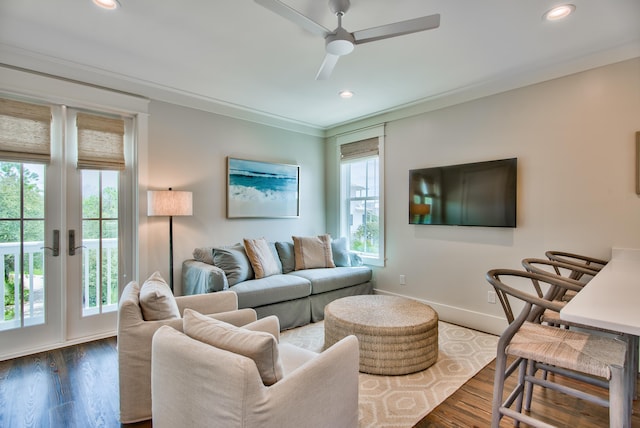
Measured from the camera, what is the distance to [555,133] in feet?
9.53

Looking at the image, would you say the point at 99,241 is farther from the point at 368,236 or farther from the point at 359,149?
the point at 359,149

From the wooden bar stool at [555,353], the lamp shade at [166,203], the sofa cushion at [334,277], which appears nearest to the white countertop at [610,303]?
the wooden bar stool at [555,353]

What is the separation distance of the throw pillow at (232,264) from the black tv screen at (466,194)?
6.74 feet

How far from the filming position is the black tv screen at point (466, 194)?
315 cm

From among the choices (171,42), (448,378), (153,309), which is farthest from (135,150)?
(448,378)

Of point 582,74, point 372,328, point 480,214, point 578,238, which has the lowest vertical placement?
point 372,328

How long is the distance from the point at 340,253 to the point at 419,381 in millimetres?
2169

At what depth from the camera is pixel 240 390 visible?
1108 mm

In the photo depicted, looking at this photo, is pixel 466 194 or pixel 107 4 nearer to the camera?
pixel 107 4

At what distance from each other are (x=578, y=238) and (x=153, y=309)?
11.0 feet

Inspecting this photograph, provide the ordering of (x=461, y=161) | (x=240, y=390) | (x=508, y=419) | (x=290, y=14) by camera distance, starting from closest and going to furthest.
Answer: (x=240, y=390), (x=290, y=14), (x=508, y=419), (x=461, y=161)

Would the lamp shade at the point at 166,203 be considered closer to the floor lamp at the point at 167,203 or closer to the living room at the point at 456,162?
the floor lamp at the point at 167,203

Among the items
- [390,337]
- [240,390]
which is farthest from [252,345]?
[390,337]

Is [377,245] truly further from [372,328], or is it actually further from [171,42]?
[171,42]
